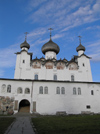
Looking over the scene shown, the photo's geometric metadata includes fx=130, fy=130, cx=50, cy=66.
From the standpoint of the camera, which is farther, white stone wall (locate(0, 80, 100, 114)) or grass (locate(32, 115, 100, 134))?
white stone wall (locate(0, 80, 100, 114))

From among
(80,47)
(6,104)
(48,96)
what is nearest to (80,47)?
(80,47)

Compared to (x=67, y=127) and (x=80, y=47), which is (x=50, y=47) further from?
(x=67, y=127)

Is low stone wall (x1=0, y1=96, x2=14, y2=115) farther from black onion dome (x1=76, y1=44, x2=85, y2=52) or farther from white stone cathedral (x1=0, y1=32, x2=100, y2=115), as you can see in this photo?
black onion dome (x1=76, y1=44, x2=85, y2=52)

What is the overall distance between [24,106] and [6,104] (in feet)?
9.81

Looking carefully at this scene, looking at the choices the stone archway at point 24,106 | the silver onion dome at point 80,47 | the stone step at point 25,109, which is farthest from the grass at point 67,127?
the silver onion dome at point 80,47

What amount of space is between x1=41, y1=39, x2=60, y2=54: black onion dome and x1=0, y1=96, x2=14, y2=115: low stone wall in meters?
15.1

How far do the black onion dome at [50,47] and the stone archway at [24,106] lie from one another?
13.7 m

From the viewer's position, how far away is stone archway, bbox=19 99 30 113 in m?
20.0

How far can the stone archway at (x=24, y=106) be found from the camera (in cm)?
2001

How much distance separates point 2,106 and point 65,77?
12739mm

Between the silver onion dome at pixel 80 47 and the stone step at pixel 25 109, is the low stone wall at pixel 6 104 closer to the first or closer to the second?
the stone step at pixel 25 109

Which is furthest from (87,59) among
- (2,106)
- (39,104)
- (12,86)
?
(2,106)

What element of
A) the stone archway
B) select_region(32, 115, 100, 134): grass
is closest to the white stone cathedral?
the stone archway

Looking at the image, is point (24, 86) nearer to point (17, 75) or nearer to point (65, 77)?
point (17, 75)
